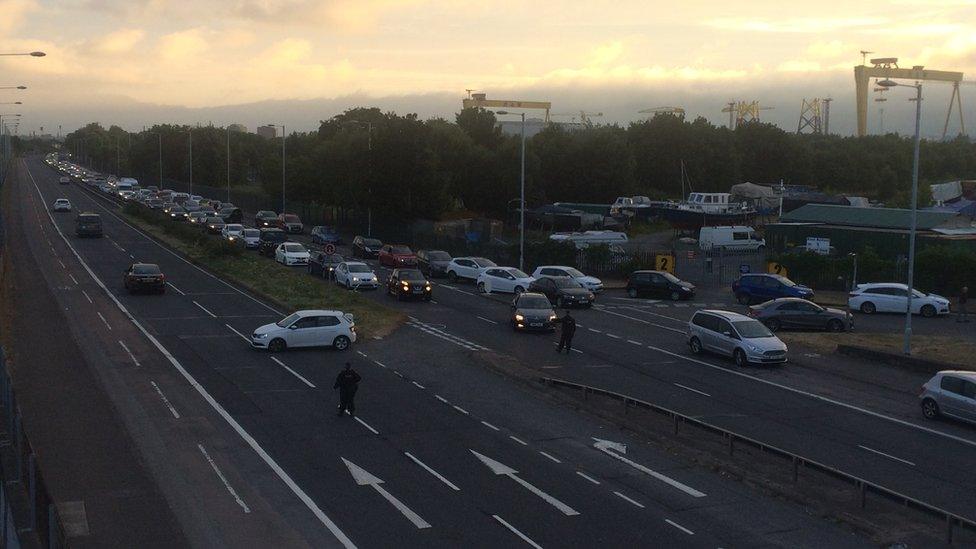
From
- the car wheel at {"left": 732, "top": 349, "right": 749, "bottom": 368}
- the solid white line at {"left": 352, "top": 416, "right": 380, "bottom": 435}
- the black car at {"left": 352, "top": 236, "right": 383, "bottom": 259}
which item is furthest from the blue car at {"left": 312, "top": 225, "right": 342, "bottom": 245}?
the solid white line at {"left": 352, "top": 416, "right": 380, "bottom": 435}

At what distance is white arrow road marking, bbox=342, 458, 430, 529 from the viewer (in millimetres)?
15639

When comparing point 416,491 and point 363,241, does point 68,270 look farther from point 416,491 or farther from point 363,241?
point 416,491

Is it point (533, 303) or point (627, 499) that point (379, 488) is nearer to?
point (627, 499)

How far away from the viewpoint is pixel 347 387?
2241 centimetres

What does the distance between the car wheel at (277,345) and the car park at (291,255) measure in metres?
25.7

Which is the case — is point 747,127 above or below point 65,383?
above

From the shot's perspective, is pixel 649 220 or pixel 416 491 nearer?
pixel 416 491

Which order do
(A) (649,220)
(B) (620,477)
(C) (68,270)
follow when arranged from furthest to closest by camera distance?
(A) (649,220)
(C) (68,270)
(B) (620,477)

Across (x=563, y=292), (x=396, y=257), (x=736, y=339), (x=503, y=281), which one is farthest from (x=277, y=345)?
(x=396, y=257)

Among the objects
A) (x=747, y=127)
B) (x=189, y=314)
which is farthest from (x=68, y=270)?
(x=747, y=127)

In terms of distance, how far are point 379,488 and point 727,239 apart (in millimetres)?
55873

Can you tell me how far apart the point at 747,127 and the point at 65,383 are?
11018 cm

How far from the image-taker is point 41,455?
18.9 metres

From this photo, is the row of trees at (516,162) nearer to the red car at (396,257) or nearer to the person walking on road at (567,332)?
the red car at (396,257)
